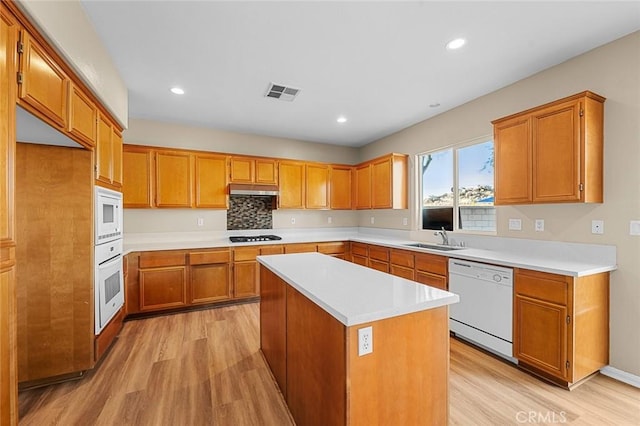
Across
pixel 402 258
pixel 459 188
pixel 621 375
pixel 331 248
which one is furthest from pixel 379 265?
pixel 621 375

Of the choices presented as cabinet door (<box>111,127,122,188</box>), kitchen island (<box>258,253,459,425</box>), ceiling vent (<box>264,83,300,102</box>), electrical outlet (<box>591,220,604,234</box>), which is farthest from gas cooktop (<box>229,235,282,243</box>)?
electrical outlet (<box>591,220,604,234</box>)

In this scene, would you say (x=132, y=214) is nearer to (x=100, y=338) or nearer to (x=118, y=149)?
(x=118, y=149)

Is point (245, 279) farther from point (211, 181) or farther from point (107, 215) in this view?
point (107, 215)

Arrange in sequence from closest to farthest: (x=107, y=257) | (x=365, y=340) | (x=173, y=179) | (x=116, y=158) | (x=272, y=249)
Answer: (x=365, y=340) < (x=107, y=257) < (x=116, y=158) < (x=173, y=179) < (x=272, y=249)

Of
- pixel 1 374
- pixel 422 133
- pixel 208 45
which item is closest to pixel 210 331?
pixel 1 374

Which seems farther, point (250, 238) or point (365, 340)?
point (250, 238)

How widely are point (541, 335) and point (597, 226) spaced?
1.04 m

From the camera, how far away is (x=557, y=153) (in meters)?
2.36

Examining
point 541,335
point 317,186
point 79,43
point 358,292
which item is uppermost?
point 79,43

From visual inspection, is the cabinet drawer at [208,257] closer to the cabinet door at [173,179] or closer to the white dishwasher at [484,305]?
the cabinet door at [173,179]

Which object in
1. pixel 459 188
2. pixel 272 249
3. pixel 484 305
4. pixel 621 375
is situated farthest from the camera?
pixel 272 249

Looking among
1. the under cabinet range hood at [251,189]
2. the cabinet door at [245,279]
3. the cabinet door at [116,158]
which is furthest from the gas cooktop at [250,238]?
the cabinet door at [116,158]

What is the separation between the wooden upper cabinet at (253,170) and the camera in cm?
443

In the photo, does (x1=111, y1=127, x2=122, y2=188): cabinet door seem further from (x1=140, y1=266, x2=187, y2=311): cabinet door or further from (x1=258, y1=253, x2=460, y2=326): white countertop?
(x1=258, y1=253, x2=460, y2=326): white countertop
